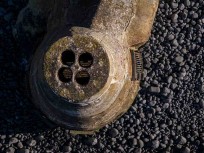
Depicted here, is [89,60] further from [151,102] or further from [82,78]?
[151,102]

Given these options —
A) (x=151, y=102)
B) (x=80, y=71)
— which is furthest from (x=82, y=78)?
(x=151, y=102)

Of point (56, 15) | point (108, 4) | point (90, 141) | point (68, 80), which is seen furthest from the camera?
point (90, 141)

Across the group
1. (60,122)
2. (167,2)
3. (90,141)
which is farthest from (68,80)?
(167,2)

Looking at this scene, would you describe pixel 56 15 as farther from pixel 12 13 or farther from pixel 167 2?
pixel 167 2

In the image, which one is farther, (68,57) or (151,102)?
(151,102)

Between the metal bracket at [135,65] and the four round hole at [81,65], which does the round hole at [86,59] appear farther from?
the metal bracket at [135,65]

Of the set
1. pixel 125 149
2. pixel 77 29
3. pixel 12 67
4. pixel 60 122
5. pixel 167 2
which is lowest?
pixel 125 149

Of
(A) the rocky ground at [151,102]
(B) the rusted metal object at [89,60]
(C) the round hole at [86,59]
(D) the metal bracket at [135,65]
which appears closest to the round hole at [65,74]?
(B) the rusted metal object at [89,60]
